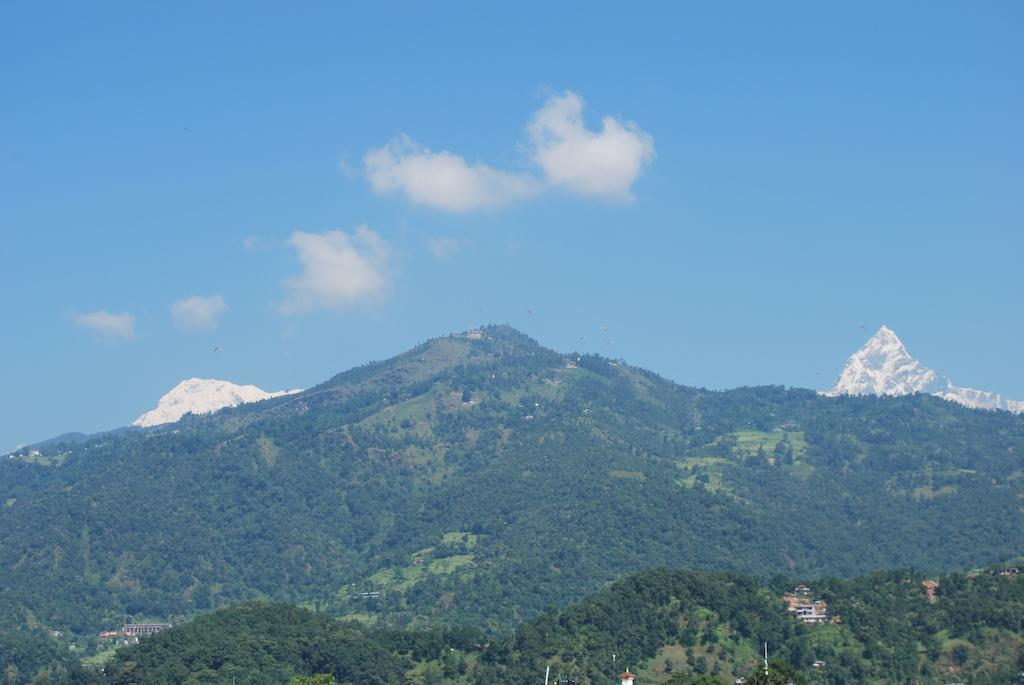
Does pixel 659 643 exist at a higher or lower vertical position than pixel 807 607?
lower

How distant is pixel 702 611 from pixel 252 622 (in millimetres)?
52518

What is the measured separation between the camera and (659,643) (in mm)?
179750

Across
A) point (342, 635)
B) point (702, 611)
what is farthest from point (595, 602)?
point (342, 635)

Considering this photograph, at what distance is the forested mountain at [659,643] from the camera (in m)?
172

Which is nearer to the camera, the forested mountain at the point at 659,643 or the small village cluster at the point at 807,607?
the forested mountain at the point at 659,643

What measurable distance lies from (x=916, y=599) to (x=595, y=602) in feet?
121

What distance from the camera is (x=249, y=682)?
172000mm

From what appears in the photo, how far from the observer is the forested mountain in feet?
564

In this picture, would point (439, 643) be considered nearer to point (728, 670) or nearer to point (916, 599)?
point (728, 670)

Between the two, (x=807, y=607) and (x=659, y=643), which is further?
(x=807, y=607)

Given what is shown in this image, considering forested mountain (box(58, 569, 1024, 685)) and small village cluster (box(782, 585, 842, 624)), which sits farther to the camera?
small village cluster (box(782, 585, 842, 624))

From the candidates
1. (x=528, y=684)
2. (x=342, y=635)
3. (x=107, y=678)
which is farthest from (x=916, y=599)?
(x=107, y=678)

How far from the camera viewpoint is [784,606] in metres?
191

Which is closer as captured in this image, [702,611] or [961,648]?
[961,648]
